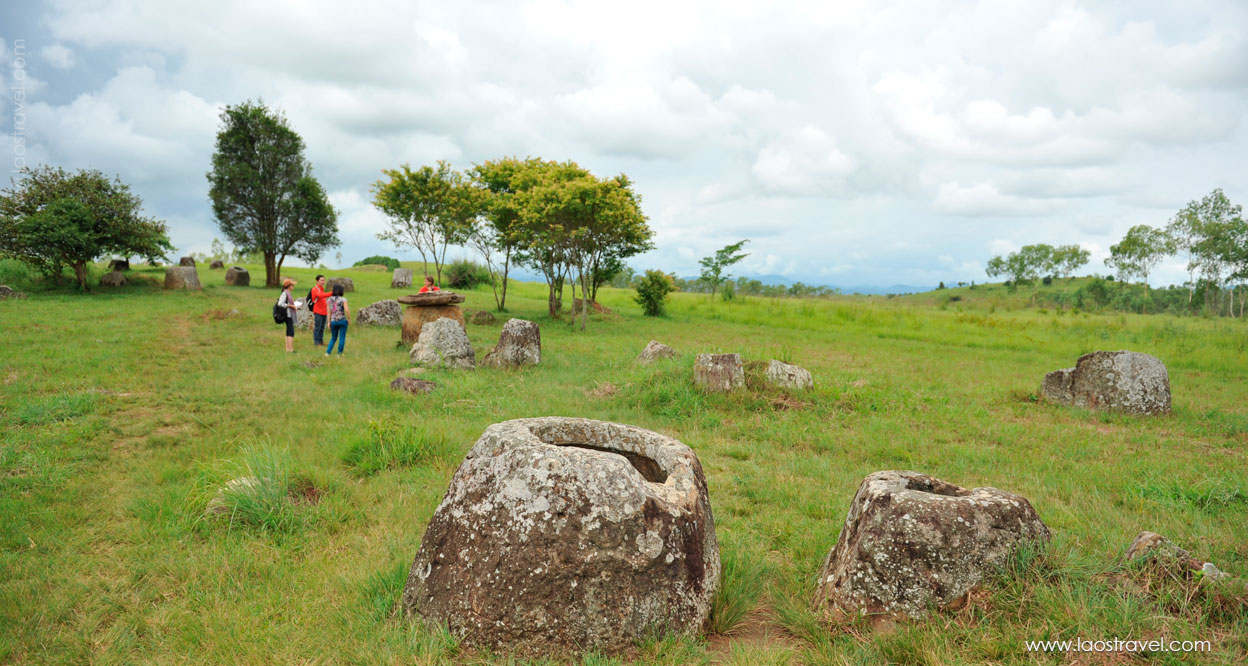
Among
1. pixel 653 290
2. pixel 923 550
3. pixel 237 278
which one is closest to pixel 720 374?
pixel 923 550

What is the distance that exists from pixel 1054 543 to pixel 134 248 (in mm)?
33261

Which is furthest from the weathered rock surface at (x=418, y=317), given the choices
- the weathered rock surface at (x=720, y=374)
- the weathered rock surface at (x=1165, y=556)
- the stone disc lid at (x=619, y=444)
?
the weathered rock surface at (x=1165, y=556)

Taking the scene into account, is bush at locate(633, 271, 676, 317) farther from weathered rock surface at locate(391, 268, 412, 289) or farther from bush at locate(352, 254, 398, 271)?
bush at locate(352, 254, 398, 271)

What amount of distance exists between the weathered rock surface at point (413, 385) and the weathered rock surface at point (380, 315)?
36.3 ft

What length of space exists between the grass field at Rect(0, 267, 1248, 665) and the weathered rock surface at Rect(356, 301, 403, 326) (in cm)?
496

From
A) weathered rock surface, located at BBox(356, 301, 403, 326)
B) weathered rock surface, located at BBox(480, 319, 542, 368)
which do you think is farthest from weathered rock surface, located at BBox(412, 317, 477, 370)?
weathered rock surface, located at BBox(356, 301, 403, 326)

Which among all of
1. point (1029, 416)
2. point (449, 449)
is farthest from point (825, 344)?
point (449, 449)

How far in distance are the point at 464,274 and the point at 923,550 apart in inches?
1692

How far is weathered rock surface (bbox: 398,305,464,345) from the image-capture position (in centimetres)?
1645

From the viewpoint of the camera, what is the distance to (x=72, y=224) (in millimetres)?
23359

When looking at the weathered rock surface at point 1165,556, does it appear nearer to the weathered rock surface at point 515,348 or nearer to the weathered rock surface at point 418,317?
the weathered rock surface at point 515,348

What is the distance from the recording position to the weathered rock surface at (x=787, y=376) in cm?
1086

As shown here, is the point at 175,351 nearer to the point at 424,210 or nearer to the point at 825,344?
the point at 424,210

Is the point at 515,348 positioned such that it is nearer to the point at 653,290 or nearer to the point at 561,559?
the point at 561,559
